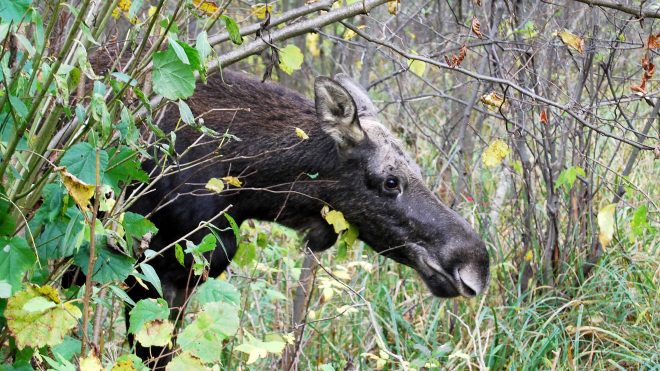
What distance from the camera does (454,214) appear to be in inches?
223

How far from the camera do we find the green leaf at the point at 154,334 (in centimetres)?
323

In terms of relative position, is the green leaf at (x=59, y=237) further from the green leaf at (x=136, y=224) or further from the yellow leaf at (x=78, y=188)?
the yellow leaf at (x=78, y=188)

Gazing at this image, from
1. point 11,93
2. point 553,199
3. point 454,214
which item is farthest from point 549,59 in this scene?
point 11,93

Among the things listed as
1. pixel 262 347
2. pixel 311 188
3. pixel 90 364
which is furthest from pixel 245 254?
pixel 90 364

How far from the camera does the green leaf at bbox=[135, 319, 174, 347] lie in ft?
10.6

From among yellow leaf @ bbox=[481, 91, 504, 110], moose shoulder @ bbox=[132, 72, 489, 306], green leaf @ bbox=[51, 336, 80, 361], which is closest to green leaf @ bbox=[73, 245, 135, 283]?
green leaf @ bbox=[51, 336, 80, 361]

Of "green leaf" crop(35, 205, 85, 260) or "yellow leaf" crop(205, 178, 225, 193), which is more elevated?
"green leaf" crop(35, 205, 85, 260)

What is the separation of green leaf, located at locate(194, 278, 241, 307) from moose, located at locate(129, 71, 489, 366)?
206 centimetres

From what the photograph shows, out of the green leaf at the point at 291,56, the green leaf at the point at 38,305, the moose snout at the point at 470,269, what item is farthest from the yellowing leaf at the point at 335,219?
the green leaf at the point at 38,305

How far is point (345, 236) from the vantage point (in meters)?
5.91

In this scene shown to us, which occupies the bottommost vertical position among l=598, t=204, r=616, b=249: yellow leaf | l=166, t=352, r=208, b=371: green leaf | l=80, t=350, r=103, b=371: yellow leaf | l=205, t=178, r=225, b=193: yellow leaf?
l=205, t=178, r=225, b=193: yellow leaf

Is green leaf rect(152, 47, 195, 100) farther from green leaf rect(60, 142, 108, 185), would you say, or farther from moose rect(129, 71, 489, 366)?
moose rect(129, 71, 489, 366)

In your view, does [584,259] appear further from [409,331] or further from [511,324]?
[409,331]

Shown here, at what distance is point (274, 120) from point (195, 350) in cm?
294
